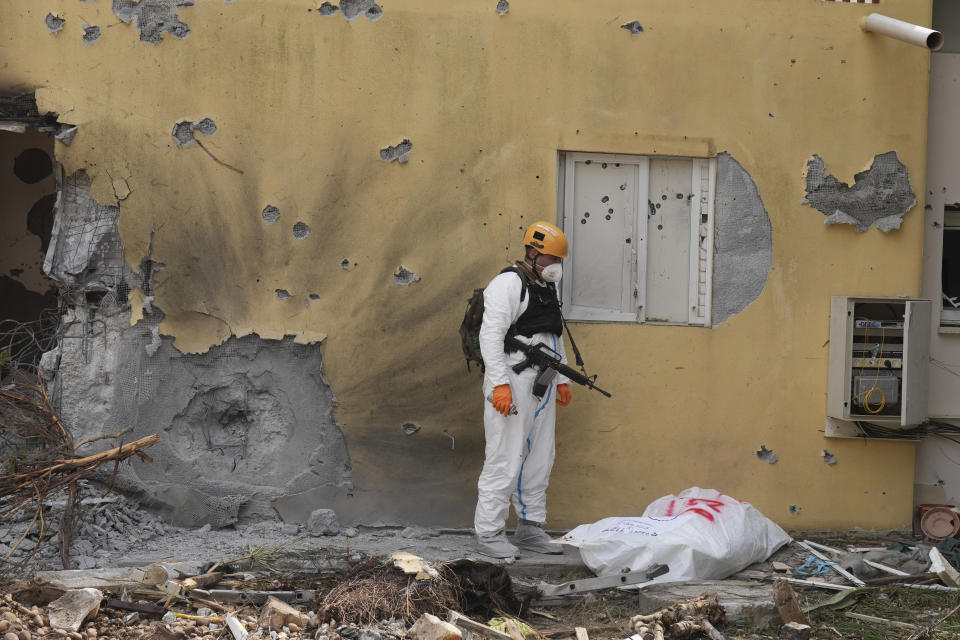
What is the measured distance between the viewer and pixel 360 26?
5.93 m

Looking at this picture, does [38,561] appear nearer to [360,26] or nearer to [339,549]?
[339,549]

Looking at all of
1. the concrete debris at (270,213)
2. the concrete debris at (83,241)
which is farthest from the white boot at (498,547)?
the concrete debris at (83,241)

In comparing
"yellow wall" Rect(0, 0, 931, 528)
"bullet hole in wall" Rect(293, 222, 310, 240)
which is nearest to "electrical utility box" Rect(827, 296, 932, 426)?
"yellow wall" Rect(0, 0, 931, 528)

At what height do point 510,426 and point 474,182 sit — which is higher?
point 474,182

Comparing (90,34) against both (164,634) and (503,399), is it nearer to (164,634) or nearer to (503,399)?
(503,399)

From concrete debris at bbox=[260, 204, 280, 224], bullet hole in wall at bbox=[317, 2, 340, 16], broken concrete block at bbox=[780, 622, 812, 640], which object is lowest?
broken concrete block at bbox=[780, 622, 812, 640]

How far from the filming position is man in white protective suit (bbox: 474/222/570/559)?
215 inches

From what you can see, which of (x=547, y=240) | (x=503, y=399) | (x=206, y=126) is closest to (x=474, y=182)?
(x=547, y=240)

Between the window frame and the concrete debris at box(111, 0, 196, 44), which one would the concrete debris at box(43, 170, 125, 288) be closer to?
the concrete debris at box(111, 0, 196, 44)

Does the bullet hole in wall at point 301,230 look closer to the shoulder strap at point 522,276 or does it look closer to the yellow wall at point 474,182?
the yellow wall at point 474,182

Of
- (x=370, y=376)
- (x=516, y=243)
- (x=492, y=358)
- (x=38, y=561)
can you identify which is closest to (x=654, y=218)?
(x=516, y=243)

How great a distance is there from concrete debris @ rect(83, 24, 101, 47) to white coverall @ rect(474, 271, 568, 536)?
111 inches

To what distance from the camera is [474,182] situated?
6027mm

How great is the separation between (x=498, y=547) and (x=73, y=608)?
2.29m
